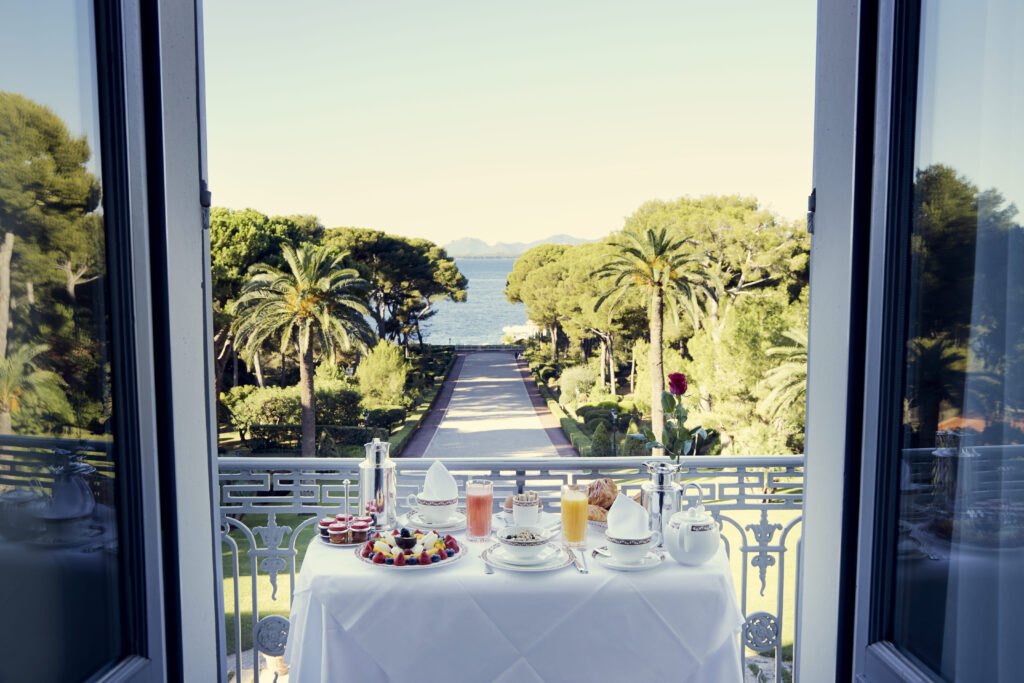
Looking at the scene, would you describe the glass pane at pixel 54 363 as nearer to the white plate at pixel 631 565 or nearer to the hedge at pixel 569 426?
the white plate at pixel 631 565

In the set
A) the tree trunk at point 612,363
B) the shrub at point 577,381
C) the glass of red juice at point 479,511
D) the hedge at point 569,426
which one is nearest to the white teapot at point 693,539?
the glass of red juice at point 479,511

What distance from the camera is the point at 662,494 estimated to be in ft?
5.93

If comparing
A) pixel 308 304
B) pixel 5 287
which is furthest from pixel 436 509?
pixel 308 304

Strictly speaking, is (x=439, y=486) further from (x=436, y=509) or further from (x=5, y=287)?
(x=5, y=287)

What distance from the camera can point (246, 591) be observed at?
11.5 metres

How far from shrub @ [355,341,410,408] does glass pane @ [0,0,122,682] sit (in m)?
20.7

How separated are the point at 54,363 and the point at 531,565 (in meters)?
1.01

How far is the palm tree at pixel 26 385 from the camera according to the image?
0.85m

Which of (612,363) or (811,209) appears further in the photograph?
(612,363)

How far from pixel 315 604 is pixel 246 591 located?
36.6 ft

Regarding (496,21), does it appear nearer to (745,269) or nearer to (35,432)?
(745,269)

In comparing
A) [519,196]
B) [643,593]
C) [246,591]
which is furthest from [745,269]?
[643,593]

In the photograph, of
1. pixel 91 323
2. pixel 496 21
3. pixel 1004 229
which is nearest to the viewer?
pixel 1004 229

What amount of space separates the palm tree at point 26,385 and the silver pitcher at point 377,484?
0.97m
